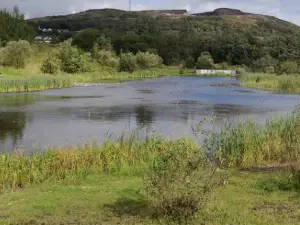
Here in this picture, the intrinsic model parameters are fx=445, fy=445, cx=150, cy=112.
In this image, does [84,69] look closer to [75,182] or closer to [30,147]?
[30,147]

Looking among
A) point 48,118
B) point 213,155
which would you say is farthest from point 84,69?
point 213,155

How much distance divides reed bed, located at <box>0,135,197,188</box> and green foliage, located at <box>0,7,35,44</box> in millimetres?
93925

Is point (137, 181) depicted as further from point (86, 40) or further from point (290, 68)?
point (86, 40)

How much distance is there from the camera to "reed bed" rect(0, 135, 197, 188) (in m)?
10.7

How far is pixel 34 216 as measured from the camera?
7.58m

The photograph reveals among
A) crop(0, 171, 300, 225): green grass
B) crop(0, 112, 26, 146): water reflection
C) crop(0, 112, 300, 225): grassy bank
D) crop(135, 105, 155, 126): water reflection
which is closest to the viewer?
crop(0, 171, 300, 225): green grass

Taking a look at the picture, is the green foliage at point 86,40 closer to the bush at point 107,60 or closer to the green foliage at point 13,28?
the green foliage at point 13,28

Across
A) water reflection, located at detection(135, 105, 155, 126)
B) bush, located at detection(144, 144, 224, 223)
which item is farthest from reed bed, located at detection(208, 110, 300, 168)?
water reflection, located at detection(135, 105, 155, 126)

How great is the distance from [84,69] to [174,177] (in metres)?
77.3

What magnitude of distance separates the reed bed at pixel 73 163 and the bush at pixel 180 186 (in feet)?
9.45

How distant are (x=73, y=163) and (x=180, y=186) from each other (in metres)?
5.22

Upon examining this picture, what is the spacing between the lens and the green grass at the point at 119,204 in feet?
24.0

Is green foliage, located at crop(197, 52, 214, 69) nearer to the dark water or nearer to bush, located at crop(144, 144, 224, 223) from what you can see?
the dark water

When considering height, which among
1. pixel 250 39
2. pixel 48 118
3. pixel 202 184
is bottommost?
pixel 48 118
